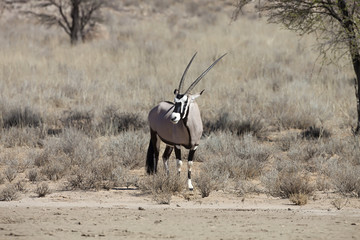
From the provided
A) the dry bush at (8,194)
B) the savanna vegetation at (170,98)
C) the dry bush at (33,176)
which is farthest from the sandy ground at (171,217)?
the dry bush at (33,176)

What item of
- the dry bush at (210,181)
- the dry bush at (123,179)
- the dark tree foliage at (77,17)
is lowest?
the dry bush at (123,179)

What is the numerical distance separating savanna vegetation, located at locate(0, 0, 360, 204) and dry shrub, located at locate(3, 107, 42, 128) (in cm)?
3

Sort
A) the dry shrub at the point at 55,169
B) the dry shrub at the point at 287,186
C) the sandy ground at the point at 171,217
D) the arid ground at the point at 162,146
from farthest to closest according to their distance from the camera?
the dry shrub at the point at 55,169, the dry shrub at the point at 287,186, the arid ground at the point at 162,146, the sandy ground at the point at 171,217

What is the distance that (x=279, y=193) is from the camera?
905cm

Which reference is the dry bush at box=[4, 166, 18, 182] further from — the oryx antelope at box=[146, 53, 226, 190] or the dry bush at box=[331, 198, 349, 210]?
the dry bush at box=[331, 198, 349, 210]

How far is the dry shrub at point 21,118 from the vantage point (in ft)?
47.9

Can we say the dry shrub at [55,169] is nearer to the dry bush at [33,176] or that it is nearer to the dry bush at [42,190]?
the dry bush at [33,176]

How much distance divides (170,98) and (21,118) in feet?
13.0

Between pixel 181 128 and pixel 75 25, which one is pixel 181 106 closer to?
pixel 181 128

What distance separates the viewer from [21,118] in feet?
48.5

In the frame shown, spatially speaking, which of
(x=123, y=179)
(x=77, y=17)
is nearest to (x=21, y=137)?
(x=123, y=179)

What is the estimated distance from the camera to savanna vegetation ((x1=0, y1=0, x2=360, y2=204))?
9.78 metres

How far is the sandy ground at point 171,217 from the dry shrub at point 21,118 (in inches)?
222

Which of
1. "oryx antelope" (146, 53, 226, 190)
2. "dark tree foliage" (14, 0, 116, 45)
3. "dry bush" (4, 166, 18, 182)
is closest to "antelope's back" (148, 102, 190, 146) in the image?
"oryx antelope" (146, 53, 226, 190)
